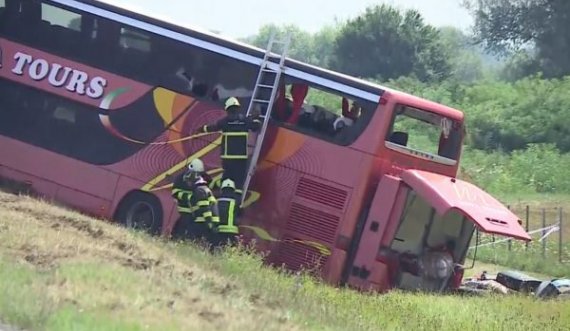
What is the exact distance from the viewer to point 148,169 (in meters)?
16.0

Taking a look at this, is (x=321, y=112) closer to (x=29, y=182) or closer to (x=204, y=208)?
(x=204, y=208)

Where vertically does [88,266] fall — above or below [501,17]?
below

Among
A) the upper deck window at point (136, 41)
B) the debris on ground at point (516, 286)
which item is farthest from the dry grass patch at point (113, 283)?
the debris on ground at point (516, 286)

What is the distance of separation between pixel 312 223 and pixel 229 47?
2.83 meters

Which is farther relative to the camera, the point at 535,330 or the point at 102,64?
the point at 102,64

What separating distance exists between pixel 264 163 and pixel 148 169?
178 centimetres

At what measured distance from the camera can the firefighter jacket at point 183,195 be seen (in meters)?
14.8

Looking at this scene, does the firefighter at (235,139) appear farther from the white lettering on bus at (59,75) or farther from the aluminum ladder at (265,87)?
the white lettering on bus at (59,75)

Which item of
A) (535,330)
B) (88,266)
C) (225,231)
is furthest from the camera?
(225,231)

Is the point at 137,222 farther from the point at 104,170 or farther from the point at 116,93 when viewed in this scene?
the point at 116,93

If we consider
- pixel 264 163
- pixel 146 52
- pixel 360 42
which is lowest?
pixel 264 163

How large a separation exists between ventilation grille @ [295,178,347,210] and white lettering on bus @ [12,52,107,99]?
339cm

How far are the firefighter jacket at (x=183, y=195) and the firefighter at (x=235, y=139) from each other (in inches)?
22.8

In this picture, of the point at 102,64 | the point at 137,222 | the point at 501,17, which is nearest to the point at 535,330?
the point at 137,222
